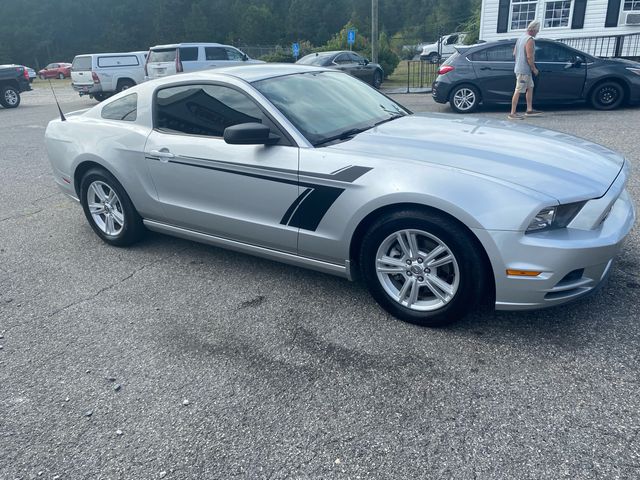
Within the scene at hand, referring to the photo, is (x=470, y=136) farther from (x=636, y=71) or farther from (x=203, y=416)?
(x=636, y=71)

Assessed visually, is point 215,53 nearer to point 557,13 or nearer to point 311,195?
point 557,13

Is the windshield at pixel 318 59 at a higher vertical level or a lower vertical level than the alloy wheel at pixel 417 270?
higher

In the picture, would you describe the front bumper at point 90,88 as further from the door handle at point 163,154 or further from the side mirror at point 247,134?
the side mirror at point 247,134

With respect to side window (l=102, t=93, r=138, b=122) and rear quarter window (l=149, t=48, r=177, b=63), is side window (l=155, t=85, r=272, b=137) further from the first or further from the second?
rear quarter window (l=149, t=48, r=177, b=63)

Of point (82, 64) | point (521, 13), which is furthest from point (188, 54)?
point (521, 13)

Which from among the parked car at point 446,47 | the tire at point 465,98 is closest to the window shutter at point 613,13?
the tire at point 465,98

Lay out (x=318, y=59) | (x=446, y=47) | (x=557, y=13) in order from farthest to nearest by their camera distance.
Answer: (x=446, y=47)
(x=557, y=13)
(x=318, y=59)

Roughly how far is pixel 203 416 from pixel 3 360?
1.45 metres

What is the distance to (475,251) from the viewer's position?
2898 mm

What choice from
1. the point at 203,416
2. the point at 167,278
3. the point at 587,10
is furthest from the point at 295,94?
the point at 587,10

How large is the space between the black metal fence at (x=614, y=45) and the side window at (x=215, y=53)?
12.4m

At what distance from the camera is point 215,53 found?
18469mm

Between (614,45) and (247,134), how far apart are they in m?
20.5

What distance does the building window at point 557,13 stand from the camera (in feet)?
66.2
